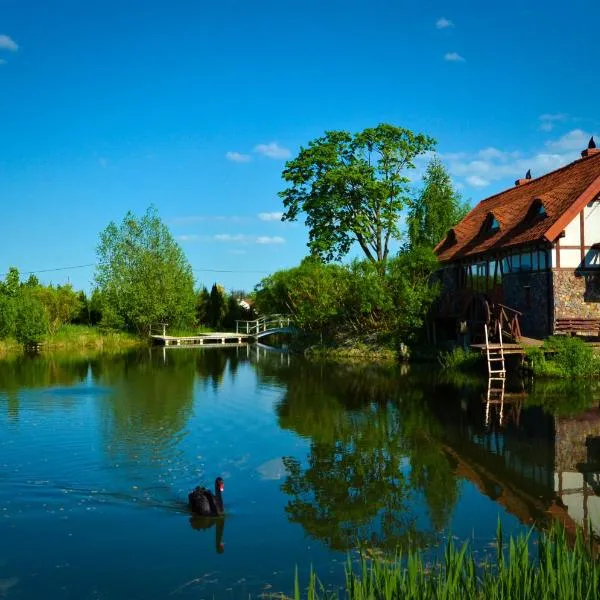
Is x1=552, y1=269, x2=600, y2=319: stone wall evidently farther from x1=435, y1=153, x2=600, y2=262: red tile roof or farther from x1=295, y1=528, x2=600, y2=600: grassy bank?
x1=295, y1=528, x2=600, y2=600: grassy bank

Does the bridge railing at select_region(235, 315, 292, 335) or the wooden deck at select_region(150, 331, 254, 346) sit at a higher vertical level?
the bridge railing at select_region(235, 315, 292, 335)

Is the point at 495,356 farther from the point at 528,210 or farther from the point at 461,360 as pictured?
the point at 528,210

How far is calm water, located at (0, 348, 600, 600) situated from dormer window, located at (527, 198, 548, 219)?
9.94 metres

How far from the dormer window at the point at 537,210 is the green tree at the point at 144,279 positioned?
112 ft

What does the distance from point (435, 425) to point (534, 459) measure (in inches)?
157

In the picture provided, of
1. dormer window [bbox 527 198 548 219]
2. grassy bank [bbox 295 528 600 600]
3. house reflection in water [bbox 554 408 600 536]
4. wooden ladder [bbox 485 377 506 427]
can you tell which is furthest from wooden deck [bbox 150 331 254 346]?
grassy bank [bbox 295 528 600 600]

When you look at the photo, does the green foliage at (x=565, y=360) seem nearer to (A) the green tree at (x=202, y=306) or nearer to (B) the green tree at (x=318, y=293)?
(B) the green tree at (x=318, y=293)

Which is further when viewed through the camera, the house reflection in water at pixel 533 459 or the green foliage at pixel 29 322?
the green foliage at pixel 29 322

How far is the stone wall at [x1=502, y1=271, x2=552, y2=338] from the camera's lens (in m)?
28.9

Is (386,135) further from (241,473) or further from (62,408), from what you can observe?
(241,473)

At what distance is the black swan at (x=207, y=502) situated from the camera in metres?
10.6

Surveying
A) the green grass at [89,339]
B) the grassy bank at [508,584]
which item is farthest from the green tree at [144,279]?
the grassy bank at [508,584]

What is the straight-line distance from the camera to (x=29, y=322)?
151 ft

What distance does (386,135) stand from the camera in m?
41.6
